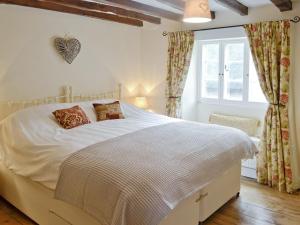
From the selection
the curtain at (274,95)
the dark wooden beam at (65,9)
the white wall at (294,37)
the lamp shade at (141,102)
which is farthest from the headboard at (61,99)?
the curtain at (274,95)

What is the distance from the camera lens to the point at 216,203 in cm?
265

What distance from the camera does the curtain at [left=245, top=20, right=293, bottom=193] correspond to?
3.21 m

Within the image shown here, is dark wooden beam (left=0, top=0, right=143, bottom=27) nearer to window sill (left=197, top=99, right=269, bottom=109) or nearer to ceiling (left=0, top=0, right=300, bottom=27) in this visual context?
ceiling (left=0, top=0, right=300, bottom=27)

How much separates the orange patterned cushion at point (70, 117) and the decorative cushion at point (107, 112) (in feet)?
0.87

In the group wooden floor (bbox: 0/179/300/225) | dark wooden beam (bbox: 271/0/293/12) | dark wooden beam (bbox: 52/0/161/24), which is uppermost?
dark wooden beam (bbox: 52/0/161/24)

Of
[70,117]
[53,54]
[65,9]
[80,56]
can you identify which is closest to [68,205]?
[70,117]

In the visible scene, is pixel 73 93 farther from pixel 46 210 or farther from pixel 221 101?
pixel 221 101

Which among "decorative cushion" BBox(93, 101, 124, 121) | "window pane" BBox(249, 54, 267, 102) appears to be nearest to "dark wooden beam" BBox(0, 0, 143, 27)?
"decorative cushion" BBox(93, 101, 124, 121)

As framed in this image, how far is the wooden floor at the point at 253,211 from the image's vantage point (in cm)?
260

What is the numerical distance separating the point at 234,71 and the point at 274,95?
0.86m

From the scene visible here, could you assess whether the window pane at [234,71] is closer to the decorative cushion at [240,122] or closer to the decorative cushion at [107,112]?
the decorative cushion at [240,122]

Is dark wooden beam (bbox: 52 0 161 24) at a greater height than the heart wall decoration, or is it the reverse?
dark wooden beam (bbox: 52 0 161 24)

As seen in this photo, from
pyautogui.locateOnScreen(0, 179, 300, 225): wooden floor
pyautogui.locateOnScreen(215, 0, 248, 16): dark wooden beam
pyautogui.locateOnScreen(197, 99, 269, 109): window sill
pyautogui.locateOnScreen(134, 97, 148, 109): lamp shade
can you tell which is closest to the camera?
pyautogui.locateOnScreen(0, 179, 300, 225): wooden floor

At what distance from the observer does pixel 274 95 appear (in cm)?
332
